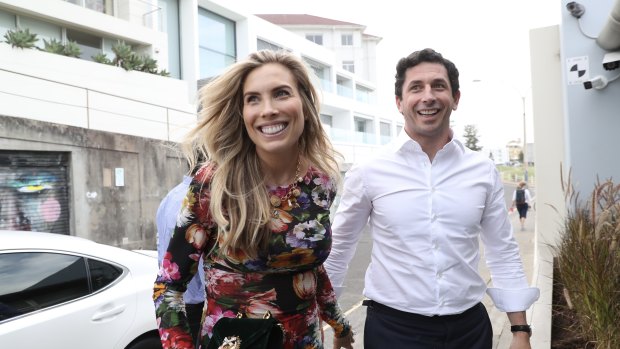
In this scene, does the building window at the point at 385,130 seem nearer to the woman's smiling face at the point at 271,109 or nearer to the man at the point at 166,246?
the man at the point at 166,246

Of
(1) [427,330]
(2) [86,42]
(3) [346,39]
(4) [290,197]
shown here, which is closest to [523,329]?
(1) [427,330]

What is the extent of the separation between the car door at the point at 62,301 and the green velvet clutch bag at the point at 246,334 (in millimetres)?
2013

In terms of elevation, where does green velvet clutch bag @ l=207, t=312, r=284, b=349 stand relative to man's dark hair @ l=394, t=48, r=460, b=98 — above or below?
below

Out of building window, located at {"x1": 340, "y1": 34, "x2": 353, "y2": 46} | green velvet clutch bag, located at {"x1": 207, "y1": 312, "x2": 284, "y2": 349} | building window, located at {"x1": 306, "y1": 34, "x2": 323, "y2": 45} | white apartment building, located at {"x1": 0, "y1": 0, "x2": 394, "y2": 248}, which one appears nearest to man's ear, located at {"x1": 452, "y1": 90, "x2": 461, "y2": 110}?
green velvet clutch bag, located at {"x1": 207, "y1": 312, "x2": 284, "y2": 349}

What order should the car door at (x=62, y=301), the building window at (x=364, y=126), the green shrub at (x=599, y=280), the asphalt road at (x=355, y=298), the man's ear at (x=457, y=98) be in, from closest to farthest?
1. the man's ear at (x=457, y=98)
2. the car door at (x=62, y=301)
3. the green shrub at (x=599, y=280)
4. the asphalt road at (x=355, y=298)
5. the building window at (x=364, y=126)

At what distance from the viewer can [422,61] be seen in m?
2.42

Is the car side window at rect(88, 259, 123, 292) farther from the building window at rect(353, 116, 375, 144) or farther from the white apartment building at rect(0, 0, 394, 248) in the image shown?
the building window at rect(353, 116, 375, 144)

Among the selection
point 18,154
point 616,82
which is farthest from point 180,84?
point 616,82

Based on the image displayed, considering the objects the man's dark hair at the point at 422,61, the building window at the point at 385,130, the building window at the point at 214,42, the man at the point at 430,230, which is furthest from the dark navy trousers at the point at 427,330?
the building window at the point at 385,130

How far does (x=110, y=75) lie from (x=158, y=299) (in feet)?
51.1

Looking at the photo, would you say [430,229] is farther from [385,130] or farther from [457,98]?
[385,130]

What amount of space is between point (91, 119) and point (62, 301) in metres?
10.9

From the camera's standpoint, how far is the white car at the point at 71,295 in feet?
10.6

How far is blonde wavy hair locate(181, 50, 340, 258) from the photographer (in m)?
1.79
